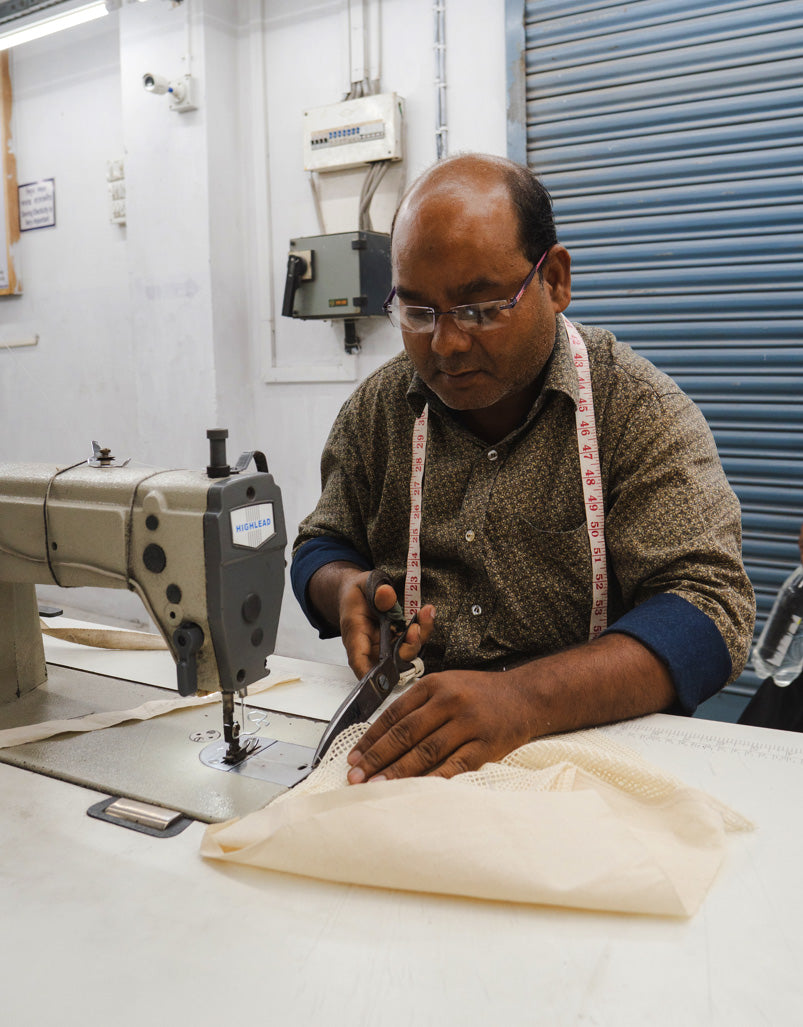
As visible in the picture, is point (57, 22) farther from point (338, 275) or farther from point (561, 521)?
point (561, 521)

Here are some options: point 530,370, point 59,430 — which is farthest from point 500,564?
point 59,430

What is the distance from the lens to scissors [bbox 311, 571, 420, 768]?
1146mm

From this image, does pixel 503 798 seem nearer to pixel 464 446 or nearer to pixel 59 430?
pixel 464 446

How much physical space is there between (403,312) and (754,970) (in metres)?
1.08

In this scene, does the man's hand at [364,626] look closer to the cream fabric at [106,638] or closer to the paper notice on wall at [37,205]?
the cream fabric at [106,638]

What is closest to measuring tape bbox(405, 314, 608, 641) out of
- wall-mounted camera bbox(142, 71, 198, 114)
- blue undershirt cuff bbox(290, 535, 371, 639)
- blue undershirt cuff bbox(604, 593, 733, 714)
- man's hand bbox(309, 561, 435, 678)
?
blue undershirt cuff bbox(604, 593, 733, 714)

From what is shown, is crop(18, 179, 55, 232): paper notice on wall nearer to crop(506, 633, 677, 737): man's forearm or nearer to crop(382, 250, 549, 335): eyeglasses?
crop(382, 250, 549, 335): eyeglasses

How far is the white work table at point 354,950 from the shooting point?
675 mm

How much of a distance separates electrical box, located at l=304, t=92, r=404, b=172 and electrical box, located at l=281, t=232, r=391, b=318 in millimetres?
288

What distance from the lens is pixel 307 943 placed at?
0.76m

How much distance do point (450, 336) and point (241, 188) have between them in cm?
268

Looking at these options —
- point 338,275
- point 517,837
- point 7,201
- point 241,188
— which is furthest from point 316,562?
point 7,201

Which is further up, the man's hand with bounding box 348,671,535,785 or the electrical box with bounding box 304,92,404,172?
the electrical box with bounding box 304,92,404,172

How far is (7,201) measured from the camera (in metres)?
4.55
